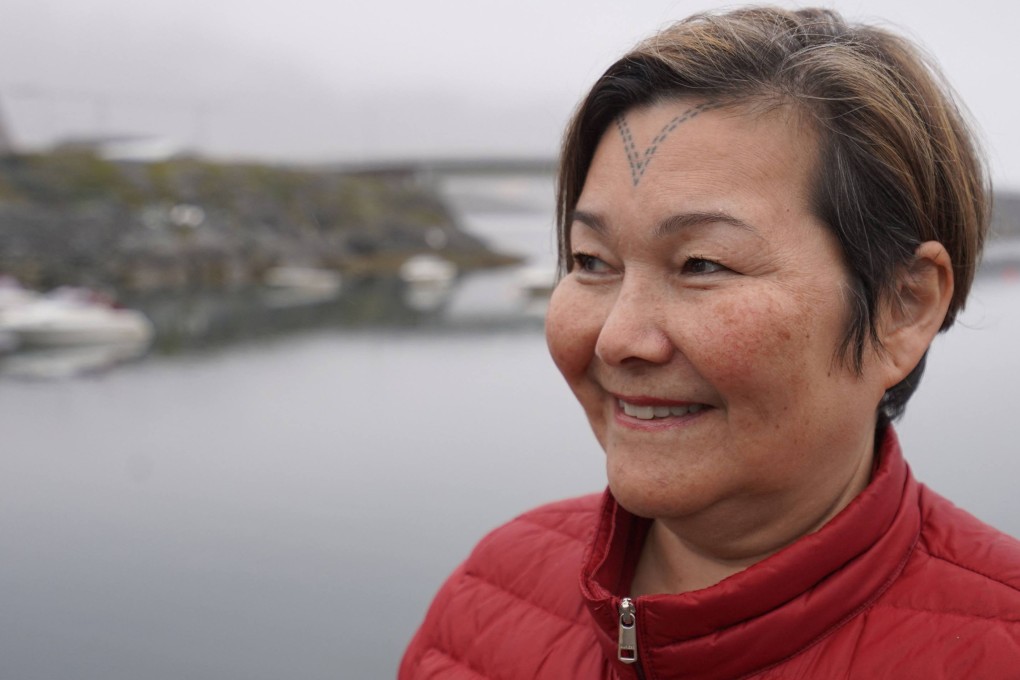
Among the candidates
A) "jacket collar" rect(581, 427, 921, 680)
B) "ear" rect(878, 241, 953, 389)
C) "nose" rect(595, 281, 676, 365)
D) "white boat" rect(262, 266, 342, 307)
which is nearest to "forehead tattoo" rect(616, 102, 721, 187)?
"nose" rect(595, 281, 676, 365)

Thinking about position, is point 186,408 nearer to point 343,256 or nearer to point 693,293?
point 693,293

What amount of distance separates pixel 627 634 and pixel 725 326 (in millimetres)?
273

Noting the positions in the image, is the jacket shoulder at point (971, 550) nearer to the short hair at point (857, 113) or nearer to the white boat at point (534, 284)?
the short hair at point (857, 113)

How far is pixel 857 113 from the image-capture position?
0.75 meters

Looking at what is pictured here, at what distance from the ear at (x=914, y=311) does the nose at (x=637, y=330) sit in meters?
0.19

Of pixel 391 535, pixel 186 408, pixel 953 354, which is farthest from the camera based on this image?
pixel 186 408

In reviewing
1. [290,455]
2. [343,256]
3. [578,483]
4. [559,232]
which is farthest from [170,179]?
[559,232]

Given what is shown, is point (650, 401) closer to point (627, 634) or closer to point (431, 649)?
point (627, 634)

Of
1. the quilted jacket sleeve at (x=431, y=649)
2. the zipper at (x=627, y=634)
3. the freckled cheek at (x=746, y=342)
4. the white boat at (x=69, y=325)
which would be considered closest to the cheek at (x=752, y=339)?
the freckled cheek at (x=746, y=342)

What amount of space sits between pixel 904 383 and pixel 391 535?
4411 mm

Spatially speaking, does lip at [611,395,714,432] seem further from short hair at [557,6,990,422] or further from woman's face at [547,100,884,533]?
short hair at [557,6,990,422]

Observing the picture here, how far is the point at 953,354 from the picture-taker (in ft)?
22.5

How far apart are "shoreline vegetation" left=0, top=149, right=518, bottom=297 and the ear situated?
19.2m

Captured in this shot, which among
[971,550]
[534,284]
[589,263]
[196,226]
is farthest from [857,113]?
[196,226]
